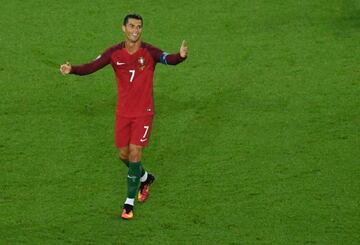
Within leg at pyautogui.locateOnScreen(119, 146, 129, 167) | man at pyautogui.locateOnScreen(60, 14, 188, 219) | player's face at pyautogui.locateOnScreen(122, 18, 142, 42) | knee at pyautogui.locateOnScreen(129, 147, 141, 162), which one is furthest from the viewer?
leg at pyautogui.locateOnScreen(119, 146, 129, 167)

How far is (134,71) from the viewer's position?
10.2 meters

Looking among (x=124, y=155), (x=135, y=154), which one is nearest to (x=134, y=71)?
(x=135, y=154)

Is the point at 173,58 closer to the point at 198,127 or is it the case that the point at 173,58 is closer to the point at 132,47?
the point at 132,47

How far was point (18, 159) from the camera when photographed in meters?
11.5

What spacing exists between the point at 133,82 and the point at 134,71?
113mm

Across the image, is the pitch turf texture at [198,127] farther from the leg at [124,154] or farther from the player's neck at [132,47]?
the player's neck at [132,47]

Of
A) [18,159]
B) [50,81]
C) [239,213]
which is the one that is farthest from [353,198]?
[50,81]

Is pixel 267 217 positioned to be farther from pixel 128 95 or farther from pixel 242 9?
pixel 242 9

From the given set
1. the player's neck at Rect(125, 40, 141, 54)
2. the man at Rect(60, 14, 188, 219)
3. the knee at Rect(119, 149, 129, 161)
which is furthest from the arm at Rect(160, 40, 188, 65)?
the knee at Rect(119, 149, 129, 161)

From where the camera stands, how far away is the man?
33.4ft

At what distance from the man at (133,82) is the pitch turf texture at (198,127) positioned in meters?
0.76

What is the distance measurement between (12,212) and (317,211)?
319cm

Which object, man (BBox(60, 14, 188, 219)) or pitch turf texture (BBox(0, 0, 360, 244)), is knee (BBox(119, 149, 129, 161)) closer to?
man (BBox(60, 14, 188, 219))

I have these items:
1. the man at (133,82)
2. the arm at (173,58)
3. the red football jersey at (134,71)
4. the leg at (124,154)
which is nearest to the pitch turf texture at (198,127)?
the leg at (124,154)
